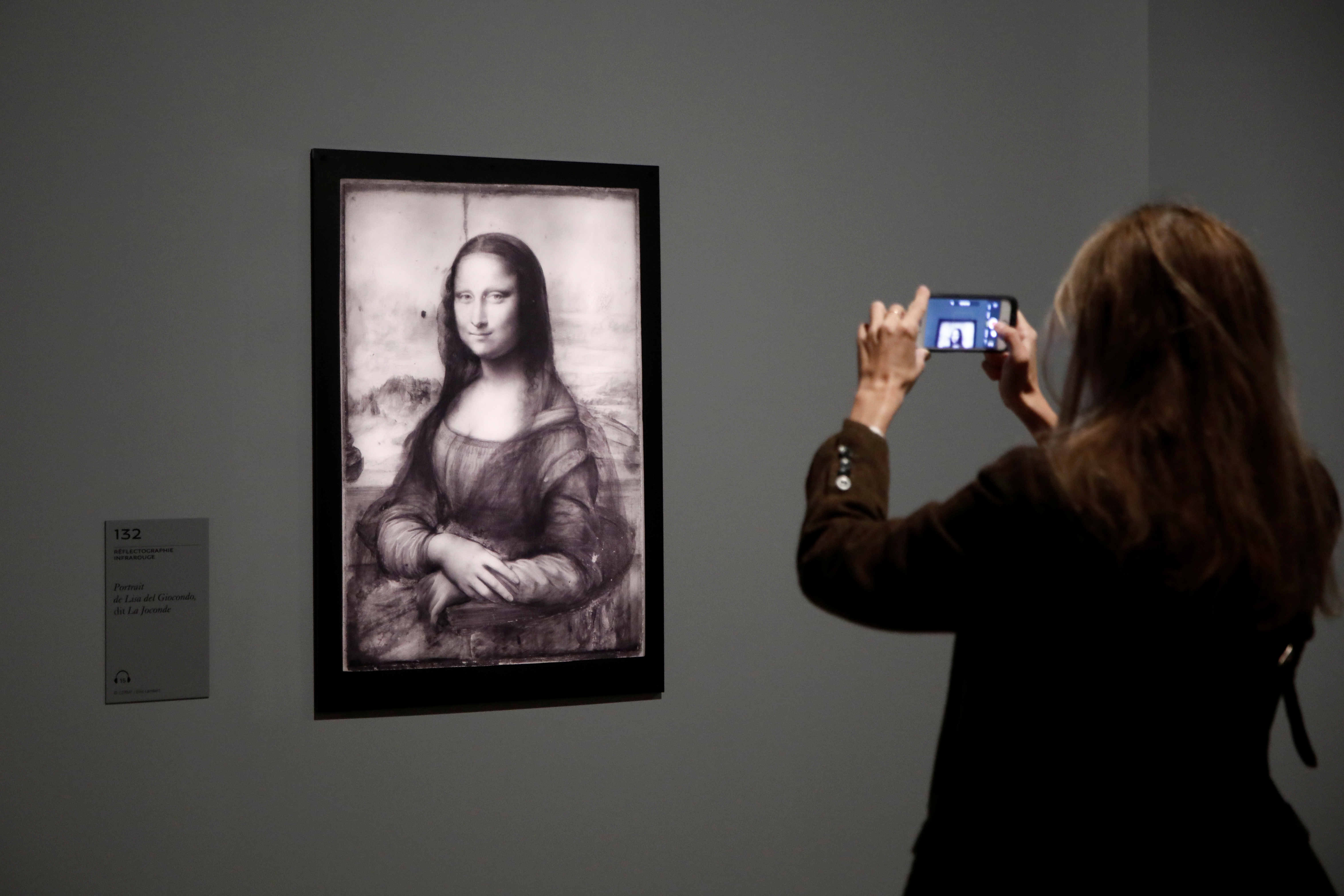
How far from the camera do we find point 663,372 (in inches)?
95.5

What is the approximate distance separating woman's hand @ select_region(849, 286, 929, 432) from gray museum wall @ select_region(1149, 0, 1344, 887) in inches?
64.4

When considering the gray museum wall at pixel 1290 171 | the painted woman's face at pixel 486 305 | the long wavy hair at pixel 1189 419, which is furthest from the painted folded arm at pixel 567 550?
the gray museum wall at pixel 1290 171

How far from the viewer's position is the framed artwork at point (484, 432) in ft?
7.38

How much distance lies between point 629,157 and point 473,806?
1.48 metres

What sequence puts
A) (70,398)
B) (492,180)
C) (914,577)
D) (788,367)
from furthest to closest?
(788,367) → (492,180) → (70,398) → (914,577)

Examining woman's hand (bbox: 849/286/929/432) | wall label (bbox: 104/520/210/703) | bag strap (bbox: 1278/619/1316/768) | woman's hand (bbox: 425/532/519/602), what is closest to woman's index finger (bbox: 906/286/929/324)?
woman's hand (bbox: 849/286/929/432)

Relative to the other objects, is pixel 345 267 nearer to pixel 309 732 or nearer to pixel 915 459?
pixel 309 732

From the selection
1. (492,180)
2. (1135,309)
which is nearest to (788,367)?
(492,180)

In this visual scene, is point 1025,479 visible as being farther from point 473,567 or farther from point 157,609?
point 157,609

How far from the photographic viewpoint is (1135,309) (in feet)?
3.72

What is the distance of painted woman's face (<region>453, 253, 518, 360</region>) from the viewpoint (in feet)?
7.54

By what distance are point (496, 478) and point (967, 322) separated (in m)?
1.09

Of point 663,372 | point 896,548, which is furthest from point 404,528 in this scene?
point 896,548

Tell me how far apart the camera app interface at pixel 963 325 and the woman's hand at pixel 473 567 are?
43.2 inches
